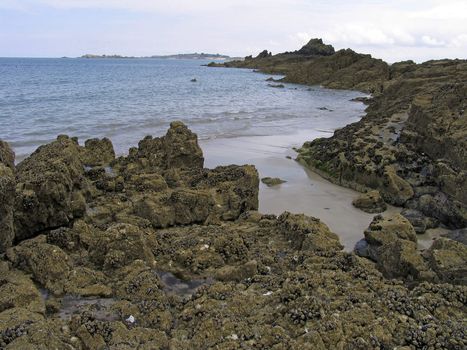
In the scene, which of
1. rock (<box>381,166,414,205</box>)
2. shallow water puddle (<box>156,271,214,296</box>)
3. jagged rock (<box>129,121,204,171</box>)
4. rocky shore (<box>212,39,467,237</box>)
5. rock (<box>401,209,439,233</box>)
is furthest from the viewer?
jagged rock (<box>129,121,204,171</box>)

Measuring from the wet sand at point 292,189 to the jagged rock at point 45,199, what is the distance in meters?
6.07

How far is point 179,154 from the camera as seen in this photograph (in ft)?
57.2

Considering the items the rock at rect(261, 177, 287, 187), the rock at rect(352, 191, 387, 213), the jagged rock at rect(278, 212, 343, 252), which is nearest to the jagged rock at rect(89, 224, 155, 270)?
the jagged rock at rect(278, 212, 343, 252)

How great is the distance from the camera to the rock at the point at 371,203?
49.9 ft

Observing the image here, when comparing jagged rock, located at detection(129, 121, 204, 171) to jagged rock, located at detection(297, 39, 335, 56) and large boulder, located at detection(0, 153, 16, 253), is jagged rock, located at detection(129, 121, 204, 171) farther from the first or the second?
jagged rock, located at detection(297, 39, 335, 56)

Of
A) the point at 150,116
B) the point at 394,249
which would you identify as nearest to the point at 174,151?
the point at 394,249

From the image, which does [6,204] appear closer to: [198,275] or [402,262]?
[198,275]

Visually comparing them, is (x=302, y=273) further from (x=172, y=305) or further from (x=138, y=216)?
(x=138, y=216)

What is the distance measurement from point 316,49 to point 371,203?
118m

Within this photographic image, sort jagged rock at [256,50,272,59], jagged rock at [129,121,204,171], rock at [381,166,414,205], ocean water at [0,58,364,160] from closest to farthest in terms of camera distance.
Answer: rock at [381,166,414,205] → jagged rock at [129,121,204,171] → ocean water at [0,58,364,160] → jagged rock at [256,50,272,59]

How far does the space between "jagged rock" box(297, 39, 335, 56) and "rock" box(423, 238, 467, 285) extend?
12100cm

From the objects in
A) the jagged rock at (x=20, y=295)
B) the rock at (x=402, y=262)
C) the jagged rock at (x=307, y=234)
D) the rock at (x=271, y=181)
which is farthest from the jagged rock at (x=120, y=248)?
the rock at (x=271, y=181)

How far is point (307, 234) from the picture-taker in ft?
35.0

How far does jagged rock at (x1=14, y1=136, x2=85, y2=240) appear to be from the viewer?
10766 mm
